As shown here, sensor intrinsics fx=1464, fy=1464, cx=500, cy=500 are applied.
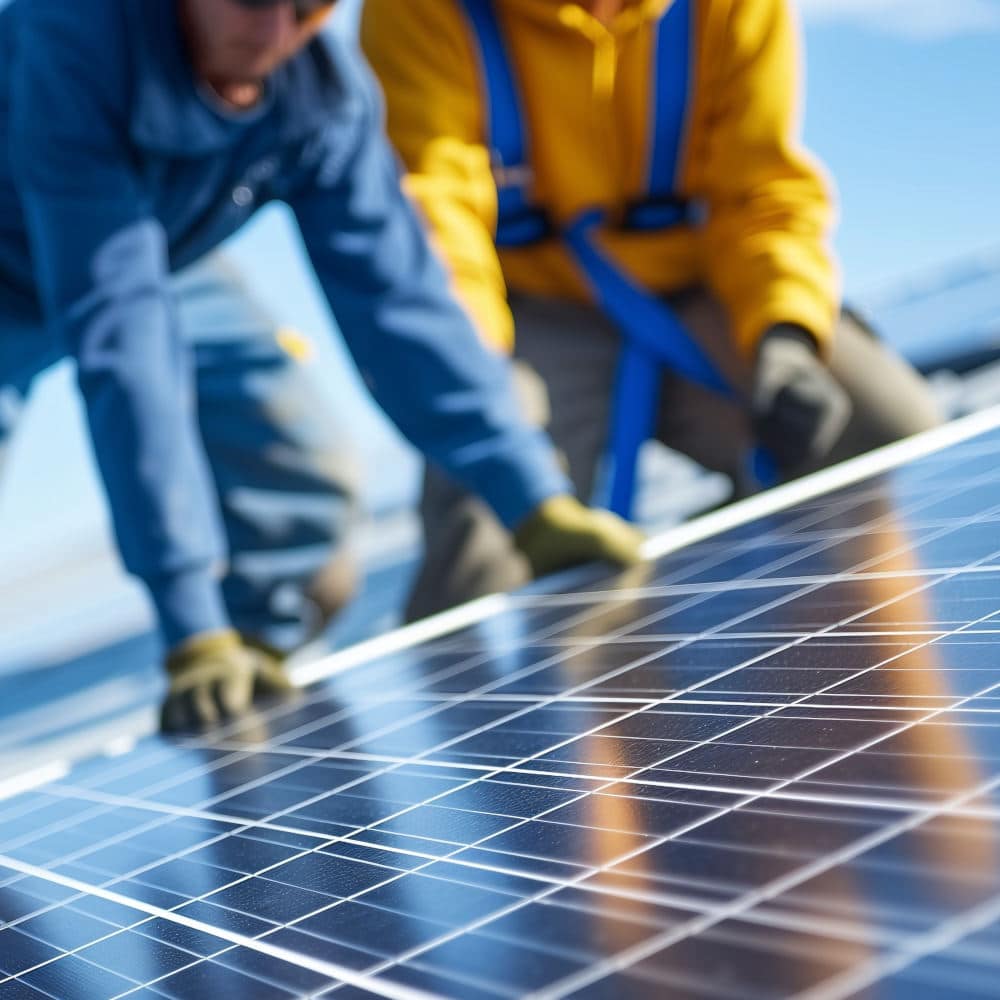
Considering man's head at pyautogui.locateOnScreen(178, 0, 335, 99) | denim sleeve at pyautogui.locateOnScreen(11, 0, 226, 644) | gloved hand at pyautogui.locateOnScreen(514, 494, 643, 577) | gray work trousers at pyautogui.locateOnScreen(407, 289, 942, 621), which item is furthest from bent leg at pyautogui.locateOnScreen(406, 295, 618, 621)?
man's head at pyautogui.locateOnScreen(178, 0, 335, 99)

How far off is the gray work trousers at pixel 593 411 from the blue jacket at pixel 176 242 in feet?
2.13

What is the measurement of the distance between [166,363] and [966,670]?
173 centimetres

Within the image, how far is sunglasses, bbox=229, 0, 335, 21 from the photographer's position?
96.5 inches

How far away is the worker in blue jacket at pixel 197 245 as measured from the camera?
2.46 meters

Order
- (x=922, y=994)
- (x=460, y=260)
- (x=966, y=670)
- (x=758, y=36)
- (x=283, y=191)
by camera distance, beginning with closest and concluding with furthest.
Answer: (x=922, y=994) → (x=966, y=670) → (x=283, y=191) → (x=460, y=260) → (x=758, y=36)

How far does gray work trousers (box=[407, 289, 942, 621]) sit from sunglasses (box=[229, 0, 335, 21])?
53.3 inches

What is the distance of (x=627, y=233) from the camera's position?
3.82 metres

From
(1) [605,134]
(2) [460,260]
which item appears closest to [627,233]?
(1) [605,134]

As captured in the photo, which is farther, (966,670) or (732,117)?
(732,117)

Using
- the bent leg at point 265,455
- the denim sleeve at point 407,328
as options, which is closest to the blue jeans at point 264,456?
the bent leg at point 265,455

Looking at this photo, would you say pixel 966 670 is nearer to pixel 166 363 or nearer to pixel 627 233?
pixel 166 363

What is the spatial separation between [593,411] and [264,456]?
97 centimetres

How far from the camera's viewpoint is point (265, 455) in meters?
4.24

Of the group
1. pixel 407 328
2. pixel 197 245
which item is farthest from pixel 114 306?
pixel 197 245
